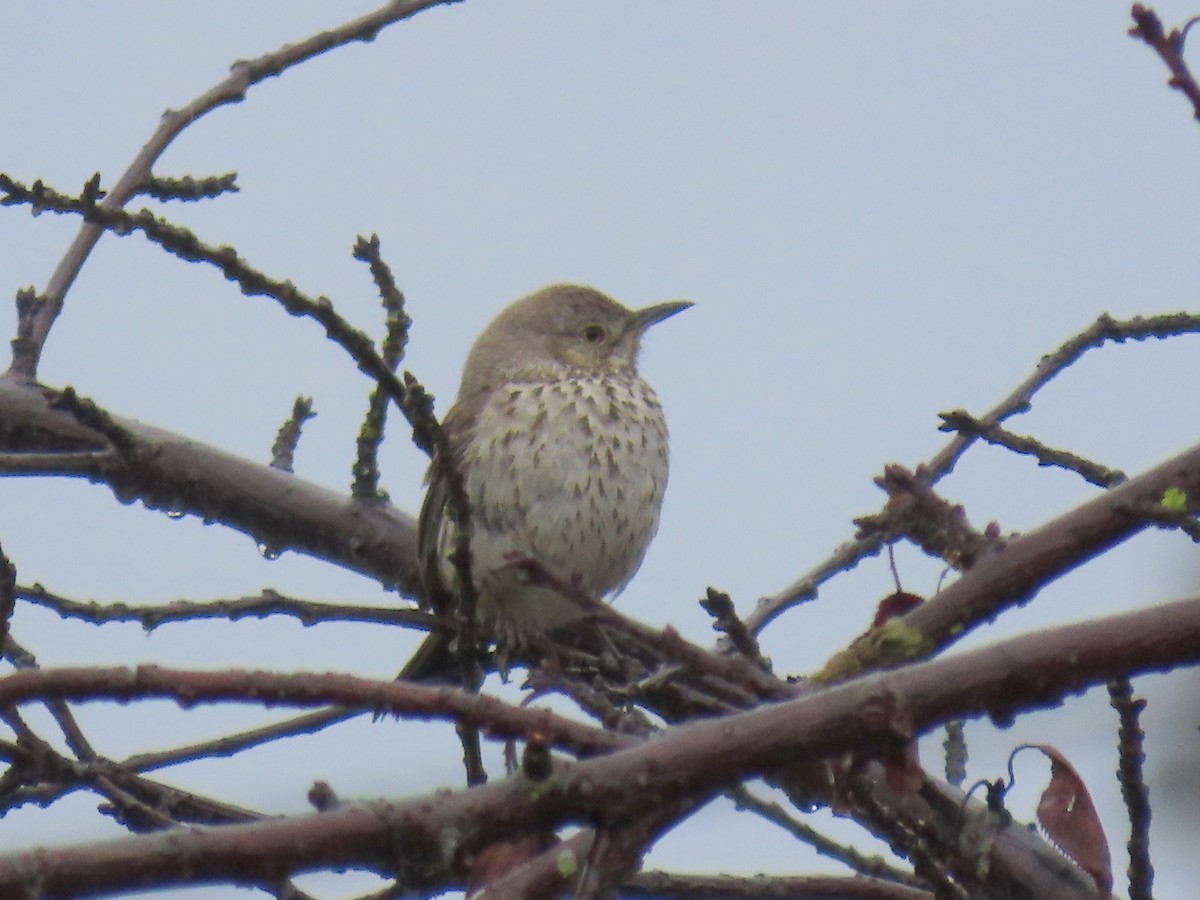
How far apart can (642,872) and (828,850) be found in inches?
12.9

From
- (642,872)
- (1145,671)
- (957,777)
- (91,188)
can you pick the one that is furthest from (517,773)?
(957,777)

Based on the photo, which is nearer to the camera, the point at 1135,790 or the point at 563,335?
the point at 1135,790

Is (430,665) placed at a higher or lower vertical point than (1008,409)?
higher

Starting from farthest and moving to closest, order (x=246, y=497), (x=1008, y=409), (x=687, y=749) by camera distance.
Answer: (x=246, y=497), (x=1008, y=409), (x=687, y=749)

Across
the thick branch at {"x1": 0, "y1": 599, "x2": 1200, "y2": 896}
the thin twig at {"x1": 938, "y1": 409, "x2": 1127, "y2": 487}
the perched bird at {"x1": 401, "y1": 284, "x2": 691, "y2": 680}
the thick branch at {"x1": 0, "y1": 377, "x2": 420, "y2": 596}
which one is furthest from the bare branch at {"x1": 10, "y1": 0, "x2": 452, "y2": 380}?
the thick branch at {"x1": 0, "y1": 599, "x2": 1200, "y2": 896}

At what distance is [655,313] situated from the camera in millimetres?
6949

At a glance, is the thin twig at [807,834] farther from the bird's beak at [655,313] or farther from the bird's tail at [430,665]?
the bird's beak at [655,313]

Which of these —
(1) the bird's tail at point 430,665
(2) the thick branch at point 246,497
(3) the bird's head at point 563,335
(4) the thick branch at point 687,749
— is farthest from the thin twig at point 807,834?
(3) the bird's head at point 563,335

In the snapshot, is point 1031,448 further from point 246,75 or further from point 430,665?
point 430,665

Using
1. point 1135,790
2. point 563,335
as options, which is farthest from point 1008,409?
point 563,335

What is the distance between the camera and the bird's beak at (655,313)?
22.7 feet

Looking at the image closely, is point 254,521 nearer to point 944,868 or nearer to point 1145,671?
point 944,868

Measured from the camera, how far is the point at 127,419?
4.79m

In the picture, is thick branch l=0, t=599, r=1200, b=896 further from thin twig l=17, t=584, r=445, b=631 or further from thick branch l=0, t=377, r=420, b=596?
thick branch l=0, t=377, r=420, b=596
